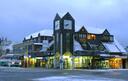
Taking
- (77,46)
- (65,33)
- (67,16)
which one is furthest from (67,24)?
(77,46)

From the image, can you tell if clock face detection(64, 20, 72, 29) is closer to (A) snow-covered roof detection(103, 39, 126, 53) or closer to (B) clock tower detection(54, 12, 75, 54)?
(B) clock tower detection(54, 12, 75, 54)

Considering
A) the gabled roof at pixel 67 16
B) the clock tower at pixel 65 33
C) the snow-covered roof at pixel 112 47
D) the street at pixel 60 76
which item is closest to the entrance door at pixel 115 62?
the snow-covered roof at pixel 112 47

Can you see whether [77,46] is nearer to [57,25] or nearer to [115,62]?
[57,25]

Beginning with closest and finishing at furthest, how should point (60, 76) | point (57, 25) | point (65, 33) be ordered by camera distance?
point (60, 76) < point (65, 33) < point (57, 25)

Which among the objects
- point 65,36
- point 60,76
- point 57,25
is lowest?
point 60,76

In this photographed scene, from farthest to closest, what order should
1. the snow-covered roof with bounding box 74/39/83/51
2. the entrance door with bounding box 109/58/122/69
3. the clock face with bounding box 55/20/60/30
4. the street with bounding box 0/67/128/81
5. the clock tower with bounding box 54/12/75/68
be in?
the entrance door with bounding box 109/58/122/69
the snow-covered roof with bounding box 74/39/83/51
the clock face with bounding box 55/20/60/30
the clock tower with bounding box 54/12/75/68
the street with bounding box 0/67/128/81

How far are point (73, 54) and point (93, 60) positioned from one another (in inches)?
258

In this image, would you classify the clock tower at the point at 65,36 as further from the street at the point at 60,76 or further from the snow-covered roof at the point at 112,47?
the street at the point at 60,76

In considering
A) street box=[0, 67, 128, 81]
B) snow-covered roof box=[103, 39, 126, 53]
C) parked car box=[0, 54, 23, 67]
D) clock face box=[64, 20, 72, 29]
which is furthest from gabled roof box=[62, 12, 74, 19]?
street box=[0, 67, 128, 81]

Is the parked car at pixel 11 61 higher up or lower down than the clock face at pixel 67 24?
lower down

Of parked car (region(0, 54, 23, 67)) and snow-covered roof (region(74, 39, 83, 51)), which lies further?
parked car (region(0, 54, 23, 67))

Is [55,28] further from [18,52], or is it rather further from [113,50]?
[18,52]

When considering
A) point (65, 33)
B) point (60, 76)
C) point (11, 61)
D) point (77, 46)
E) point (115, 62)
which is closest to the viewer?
point (60, 76)

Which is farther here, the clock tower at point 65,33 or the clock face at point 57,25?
the clock face at point 57,25
